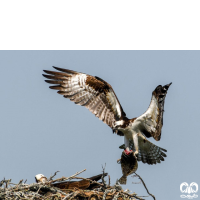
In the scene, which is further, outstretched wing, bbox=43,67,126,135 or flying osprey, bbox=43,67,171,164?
outstretched wing, bbox=43,67,126,135

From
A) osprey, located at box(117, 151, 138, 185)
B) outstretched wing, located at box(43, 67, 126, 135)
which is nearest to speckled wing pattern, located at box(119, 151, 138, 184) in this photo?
osprey, located at box(117, 151, 138, 185)

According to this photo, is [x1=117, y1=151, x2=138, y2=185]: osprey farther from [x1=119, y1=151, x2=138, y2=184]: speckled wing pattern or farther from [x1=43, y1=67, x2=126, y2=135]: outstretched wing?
[x1=43, y1=67, x2=126, y2=135]: outstretched wing

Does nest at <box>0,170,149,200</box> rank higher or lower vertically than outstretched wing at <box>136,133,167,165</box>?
lower

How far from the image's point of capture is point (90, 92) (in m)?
10.9

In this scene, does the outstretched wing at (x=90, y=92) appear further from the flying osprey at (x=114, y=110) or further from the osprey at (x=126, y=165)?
the osprey at (x=126, y=165)

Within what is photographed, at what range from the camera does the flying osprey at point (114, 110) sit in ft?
33.5

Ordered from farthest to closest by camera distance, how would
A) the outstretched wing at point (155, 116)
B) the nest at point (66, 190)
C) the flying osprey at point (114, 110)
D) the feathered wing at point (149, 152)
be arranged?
the feathered wing at point (149, 152) < the flying osprey at point (114, 110) < the outstretched wing at point (155, 116) < the nest at point (66, 190)

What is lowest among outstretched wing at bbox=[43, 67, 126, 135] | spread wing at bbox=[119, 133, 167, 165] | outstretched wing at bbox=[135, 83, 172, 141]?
spread wing at bbox=[119, 133, 167, 165]

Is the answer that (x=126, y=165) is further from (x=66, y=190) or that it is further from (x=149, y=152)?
(x=66, y=190)

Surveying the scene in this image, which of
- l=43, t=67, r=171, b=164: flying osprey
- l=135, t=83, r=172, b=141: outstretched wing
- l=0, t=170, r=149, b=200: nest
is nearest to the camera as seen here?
l=0, t=170, r=149, b=200: nest

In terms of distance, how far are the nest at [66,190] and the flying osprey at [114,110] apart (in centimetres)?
153

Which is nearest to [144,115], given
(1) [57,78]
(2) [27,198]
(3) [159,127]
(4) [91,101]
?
(3) [159,127]

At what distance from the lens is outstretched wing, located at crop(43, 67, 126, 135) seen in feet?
35.1

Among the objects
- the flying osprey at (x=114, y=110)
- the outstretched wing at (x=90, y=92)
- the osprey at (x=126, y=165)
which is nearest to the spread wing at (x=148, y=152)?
the flying osprey at (x=114, y=110)
